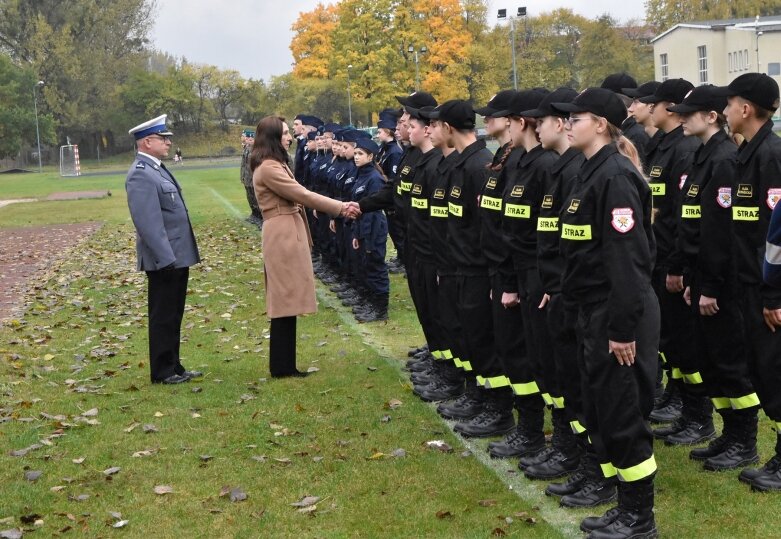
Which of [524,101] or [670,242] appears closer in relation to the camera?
[524,101]

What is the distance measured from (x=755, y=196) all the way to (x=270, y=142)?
4.76m

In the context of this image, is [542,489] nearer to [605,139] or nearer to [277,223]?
[605,139]

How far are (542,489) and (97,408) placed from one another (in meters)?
4.10

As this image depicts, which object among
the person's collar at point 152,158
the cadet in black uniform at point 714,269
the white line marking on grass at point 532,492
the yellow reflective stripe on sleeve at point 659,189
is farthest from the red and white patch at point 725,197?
the person's collar at point 152,158

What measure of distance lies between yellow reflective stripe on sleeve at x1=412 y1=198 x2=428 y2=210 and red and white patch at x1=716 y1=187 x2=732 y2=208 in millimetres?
2667

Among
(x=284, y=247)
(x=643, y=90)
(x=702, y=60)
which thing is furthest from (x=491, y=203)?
(x=702, y=60)

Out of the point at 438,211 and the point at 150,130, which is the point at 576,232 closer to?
the point at 438,211

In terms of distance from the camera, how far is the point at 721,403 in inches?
258

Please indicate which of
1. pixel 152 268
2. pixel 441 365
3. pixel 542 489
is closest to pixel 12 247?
pixel 152 268

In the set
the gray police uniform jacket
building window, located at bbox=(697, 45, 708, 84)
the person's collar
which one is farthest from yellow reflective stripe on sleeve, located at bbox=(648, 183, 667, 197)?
building window, located at bbox=(697, 45, 708, 84)

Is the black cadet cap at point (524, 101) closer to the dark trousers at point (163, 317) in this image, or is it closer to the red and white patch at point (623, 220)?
the red and white patch at point (623, 220)

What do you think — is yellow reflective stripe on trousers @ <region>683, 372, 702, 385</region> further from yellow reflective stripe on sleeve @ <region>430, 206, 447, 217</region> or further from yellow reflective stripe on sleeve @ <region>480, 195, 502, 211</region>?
yellow reflective stripe on sleeve @ <region>430, 206, 447, 217</region>

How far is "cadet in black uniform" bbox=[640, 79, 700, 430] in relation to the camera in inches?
277

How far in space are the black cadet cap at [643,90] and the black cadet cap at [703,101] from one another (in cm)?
208
